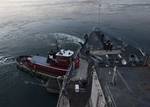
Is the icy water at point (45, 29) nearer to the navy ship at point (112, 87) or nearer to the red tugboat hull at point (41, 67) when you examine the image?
the red tugboat hull at point (41, 67)

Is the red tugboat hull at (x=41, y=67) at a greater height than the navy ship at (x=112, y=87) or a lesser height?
lesser

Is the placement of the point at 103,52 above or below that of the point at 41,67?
above

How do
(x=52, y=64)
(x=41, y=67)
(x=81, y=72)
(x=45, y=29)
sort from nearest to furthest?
(x=81, y=72) → (x=52, y=64) → (x=41, y=67) → (x=45, y=29)

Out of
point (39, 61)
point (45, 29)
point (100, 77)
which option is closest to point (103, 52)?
point (100, 77)

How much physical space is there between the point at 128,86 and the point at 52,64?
2543cm

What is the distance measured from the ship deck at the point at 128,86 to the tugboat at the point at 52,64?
1754cm

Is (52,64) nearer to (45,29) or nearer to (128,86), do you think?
(128,86)

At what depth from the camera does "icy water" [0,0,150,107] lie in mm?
42625

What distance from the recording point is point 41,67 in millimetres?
46375

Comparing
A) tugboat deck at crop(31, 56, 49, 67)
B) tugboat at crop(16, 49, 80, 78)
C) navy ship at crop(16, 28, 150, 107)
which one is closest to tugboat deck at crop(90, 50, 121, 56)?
navy ship at crop(16, 28, 150, 107)

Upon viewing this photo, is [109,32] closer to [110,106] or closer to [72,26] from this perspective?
[72,26]

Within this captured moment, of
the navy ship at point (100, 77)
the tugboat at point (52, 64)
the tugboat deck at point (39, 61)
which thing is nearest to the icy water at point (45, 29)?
the tugboat at point (52, 64)

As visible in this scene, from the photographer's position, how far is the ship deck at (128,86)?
66.3 feet

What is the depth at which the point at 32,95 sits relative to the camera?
1649 inches
